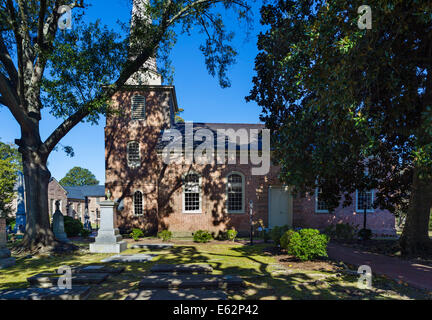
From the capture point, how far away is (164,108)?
19688mm

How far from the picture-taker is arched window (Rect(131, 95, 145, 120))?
19.6 m

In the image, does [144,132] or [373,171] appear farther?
[144,132]

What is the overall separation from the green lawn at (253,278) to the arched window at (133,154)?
30.5 feet

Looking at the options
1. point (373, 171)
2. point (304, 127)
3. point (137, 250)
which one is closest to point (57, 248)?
point (137, 250)

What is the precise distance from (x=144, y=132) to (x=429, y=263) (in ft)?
62.1

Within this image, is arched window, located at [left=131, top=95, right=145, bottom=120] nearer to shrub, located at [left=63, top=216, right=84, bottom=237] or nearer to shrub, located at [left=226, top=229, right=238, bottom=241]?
shrub, located at [left=63, top=216, right=84, bottom=237]

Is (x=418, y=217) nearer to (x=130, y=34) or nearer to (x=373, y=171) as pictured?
(x=373, y=171)

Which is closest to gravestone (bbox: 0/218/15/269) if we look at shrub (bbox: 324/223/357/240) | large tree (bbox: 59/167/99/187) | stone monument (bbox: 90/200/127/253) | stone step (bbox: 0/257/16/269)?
stone step (bbox: 0/257/16/269)

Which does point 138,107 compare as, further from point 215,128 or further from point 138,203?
point 138,203

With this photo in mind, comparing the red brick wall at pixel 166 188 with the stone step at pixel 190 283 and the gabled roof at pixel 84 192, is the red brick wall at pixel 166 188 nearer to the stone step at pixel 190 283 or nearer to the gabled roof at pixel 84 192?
the stone step at pixel 190 283

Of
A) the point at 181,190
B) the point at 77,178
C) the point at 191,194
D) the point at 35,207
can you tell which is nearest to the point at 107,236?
the point at 35,207

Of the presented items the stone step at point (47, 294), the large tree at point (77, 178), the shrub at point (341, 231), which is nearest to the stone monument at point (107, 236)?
the stone step at point (47, 294)

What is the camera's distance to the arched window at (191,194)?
17.0 metres

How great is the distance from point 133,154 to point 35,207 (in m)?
8.83
